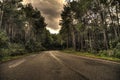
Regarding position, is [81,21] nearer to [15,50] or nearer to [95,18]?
[95,18]

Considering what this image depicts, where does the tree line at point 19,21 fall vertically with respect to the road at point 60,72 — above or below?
above

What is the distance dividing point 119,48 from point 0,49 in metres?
17.6

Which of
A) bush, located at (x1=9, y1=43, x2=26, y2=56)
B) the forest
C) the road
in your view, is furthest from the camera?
the forest

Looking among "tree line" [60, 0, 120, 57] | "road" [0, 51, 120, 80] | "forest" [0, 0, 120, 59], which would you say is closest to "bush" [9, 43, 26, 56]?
"forest" [0, 0, 120, 59]

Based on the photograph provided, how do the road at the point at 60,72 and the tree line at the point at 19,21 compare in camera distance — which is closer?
the road at the point at 60,72

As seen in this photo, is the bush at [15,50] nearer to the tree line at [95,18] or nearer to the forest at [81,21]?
the forest at [81,21]

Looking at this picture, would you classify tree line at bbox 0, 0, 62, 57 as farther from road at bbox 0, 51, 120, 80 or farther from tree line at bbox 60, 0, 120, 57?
road at bbox 0, 51, 120, 80

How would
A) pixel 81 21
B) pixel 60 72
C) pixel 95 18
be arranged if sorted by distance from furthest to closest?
1. pixel 81 21
2. pixel 95 18
3. pixel 60 72

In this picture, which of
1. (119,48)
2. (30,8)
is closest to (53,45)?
(30,8)

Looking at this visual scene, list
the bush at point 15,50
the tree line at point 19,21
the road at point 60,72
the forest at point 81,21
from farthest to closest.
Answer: the tree line at point 19,21 < the forest at point 81,21 < the bush at point 15,50 < the road at point 60,72

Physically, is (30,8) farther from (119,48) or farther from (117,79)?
(117,79)

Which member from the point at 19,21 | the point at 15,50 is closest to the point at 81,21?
the point at 15,50

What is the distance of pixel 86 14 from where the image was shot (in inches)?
1902

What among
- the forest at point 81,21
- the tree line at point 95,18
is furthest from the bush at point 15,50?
the tree line at point 95,18
